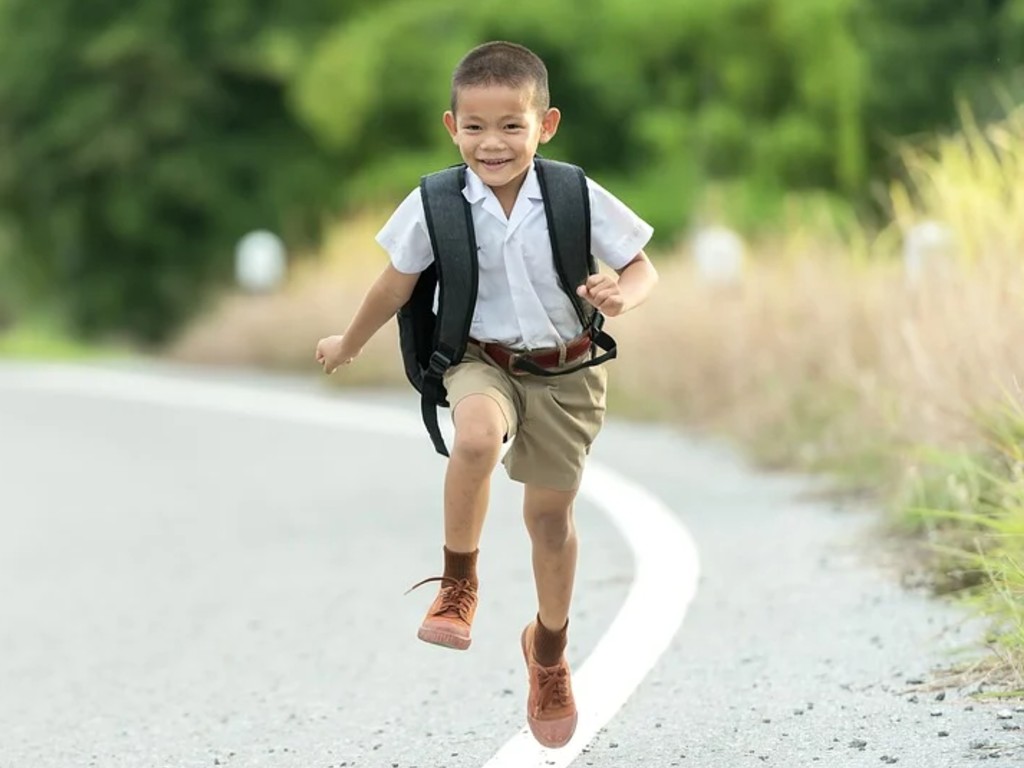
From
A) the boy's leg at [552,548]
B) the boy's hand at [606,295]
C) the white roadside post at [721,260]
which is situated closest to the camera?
the boy's hand at [606,295]

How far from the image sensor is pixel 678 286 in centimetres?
1681

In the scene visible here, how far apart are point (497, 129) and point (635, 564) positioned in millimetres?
3884

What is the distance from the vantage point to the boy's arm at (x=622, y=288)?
5145 millimetres

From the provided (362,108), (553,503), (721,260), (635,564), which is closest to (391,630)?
(635,564)

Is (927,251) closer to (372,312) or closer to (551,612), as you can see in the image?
(551,612)

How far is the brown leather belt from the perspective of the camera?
543 centimetres

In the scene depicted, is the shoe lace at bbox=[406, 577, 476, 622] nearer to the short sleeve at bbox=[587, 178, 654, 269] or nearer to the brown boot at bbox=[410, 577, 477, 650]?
the brown boot at bbox=[410, 577, 477, 650]

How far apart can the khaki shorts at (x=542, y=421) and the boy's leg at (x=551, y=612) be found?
→ 1.8 inches

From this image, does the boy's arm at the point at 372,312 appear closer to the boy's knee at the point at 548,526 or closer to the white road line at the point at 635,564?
the boy's knee at the point at 548,526

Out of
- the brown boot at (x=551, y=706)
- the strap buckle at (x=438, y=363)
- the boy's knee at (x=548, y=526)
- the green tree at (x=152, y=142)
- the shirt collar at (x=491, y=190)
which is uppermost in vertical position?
the shirt collar at (x=491, y=190)

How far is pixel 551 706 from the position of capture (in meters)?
5.49

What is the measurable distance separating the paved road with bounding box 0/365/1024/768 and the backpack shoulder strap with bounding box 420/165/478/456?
1049 mm

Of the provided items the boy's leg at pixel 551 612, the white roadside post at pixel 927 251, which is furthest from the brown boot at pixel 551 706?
the white roadside post at pixel 927 251

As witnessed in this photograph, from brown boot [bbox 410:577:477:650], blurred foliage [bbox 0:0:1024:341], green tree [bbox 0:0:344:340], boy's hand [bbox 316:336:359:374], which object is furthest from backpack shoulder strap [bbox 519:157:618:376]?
green tree [bbox 0:0:344:340]
